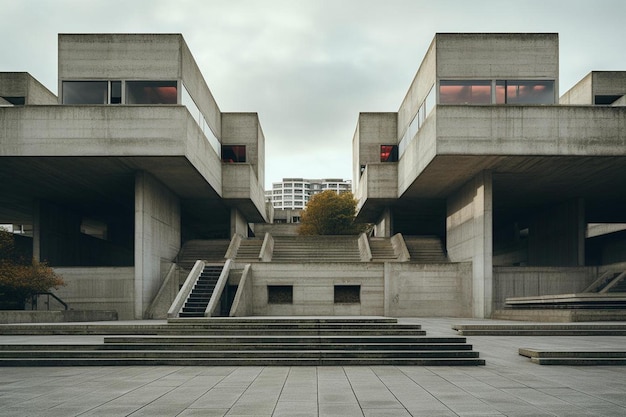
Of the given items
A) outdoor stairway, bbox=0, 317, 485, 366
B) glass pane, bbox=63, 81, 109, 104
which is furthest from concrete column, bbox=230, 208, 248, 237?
outdoor stairway, bbox=0, 317, 485, 366

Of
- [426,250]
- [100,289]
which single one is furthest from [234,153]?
[100,289]

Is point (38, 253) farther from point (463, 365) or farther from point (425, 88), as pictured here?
point (463, 365)

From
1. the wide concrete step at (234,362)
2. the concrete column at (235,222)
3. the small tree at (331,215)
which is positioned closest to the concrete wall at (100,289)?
the concrete column at (235,222)

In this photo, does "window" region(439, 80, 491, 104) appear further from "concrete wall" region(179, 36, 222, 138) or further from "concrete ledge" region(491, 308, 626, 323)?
"concrete wall" region(179, 36, 222, 138)

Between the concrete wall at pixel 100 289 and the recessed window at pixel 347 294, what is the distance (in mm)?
10582

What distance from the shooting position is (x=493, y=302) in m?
28.3

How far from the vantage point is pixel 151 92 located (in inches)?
1056

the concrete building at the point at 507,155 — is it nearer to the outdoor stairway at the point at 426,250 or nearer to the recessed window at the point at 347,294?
the outdoor stairway at the point at 426,250

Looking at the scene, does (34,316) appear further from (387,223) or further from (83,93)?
(387,223)

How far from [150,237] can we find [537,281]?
66.7ft

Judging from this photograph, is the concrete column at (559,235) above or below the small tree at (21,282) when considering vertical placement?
above

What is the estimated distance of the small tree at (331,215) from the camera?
48.1 meters

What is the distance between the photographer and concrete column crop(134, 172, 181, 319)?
2728 cm

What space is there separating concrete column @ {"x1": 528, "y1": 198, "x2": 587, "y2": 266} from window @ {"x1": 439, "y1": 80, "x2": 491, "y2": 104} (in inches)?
487
